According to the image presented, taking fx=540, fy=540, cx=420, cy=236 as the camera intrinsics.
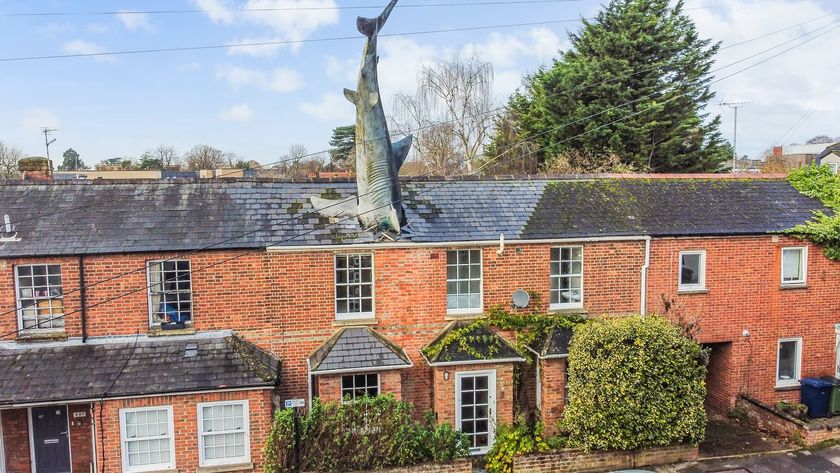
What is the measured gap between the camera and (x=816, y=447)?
13.6 meters

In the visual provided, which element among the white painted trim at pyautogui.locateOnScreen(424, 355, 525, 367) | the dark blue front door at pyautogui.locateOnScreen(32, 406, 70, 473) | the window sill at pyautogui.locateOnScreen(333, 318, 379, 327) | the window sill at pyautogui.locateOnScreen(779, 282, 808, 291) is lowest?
the dark blue front door at pyautogui.locateOnScreen(32, 406, 70, 473)

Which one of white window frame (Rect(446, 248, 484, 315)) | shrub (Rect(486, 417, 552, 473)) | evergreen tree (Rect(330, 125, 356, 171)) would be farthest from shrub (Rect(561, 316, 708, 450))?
evergreen tree (Rect(330, 125, 356, 171))

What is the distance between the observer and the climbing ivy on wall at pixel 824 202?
15539 millimetres

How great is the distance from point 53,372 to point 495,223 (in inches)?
435

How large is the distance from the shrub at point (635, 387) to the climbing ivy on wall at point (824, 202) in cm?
622

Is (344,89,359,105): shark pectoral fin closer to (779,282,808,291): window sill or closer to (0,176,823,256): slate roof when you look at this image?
(0,176,823,256): slate roof

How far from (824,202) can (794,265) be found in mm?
2596

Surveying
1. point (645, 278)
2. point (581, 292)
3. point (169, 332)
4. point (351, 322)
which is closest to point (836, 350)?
point (645, 278)

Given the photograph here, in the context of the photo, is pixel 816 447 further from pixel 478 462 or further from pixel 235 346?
pixel 235 346

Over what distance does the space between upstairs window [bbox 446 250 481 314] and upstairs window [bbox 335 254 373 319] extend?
6.84ft

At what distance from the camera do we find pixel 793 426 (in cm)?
1390

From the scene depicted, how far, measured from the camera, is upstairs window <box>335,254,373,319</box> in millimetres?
13820

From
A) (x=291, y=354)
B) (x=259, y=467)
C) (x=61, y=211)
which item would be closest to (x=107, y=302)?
(x=61, y=211)

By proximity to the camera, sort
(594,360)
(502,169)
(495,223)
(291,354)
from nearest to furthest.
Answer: (594,360) → (291,354) → (495,223) → (502,169)
